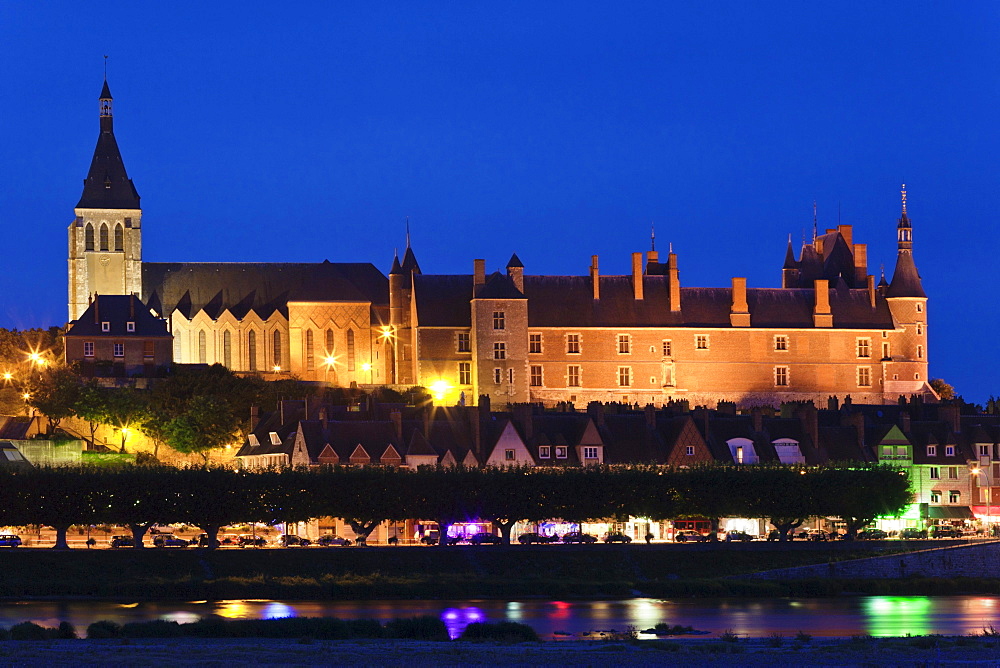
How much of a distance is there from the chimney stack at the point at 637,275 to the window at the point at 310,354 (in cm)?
1929

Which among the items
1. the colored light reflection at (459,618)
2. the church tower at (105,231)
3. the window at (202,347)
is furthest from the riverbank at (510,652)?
the church tower at (105,231)

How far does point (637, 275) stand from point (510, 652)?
6485cm

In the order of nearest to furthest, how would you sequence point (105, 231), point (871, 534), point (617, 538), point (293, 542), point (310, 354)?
point (293, 542) → point (617, 538) → point (871, 534) → point (310, 354) → point (105, 231)

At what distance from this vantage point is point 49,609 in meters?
59.0

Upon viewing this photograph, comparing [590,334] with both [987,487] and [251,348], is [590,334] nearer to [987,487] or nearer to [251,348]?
[251,348]

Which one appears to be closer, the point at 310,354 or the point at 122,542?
the point at 122,542

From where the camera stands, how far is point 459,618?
57.1 meters

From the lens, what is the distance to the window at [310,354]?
4505 inches

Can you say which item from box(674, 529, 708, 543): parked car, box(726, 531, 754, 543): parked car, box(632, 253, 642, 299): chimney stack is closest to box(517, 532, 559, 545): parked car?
box(674, 529, 708, 543): parked car

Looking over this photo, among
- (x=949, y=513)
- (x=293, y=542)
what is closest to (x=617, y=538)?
(x=293, y=542)

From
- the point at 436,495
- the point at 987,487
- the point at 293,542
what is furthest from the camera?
the point at 987,487

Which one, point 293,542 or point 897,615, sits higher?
point 293,542

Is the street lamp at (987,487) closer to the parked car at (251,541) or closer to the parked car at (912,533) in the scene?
the parked car at (912,533)

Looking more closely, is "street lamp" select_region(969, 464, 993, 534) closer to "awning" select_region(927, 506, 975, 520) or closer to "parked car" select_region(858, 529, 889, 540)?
"awning" select_region(927, 506, 975, 520)
